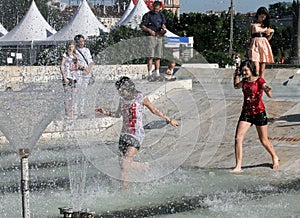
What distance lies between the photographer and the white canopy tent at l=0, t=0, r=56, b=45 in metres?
32.3

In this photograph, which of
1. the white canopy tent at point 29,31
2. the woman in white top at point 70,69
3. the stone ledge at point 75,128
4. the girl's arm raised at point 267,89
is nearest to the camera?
the girl's arm raised at point 267,89

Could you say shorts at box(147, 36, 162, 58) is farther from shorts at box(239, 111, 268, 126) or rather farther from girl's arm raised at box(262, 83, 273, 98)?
girl's arm raised at box(262, 83, 273, 98)

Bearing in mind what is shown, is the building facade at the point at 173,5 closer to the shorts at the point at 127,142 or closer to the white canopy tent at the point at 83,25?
the white canopy tent at the point at 83,25

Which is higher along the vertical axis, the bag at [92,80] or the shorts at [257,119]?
the shorts at [257,119]

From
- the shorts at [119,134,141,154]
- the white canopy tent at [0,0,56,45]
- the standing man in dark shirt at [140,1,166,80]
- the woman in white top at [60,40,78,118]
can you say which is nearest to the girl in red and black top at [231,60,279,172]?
the shorts at [119,134,141,154]

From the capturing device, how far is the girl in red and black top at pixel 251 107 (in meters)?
8.20

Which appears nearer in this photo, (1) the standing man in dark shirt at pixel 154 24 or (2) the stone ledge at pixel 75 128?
(2) the stone ledge at pixel 75 128

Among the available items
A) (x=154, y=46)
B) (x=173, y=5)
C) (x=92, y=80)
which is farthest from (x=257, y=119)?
(x=173, y=5)

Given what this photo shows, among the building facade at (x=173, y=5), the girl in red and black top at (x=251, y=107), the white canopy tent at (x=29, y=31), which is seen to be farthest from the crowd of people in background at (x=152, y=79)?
the building facade at (x=173, y=5)

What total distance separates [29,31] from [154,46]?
767 inches

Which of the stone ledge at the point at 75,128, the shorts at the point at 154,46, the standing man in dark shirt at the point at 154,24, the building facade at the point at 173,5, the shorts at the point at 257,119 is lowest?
the building facade at the point at 173,5

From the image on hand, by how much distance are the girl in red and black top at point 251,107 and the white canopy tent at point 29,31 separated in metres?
24.5

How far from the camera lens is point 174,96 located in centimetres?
1384

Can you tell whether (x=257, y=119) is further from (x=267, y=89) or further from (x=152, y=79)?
(x=152, y=79)
